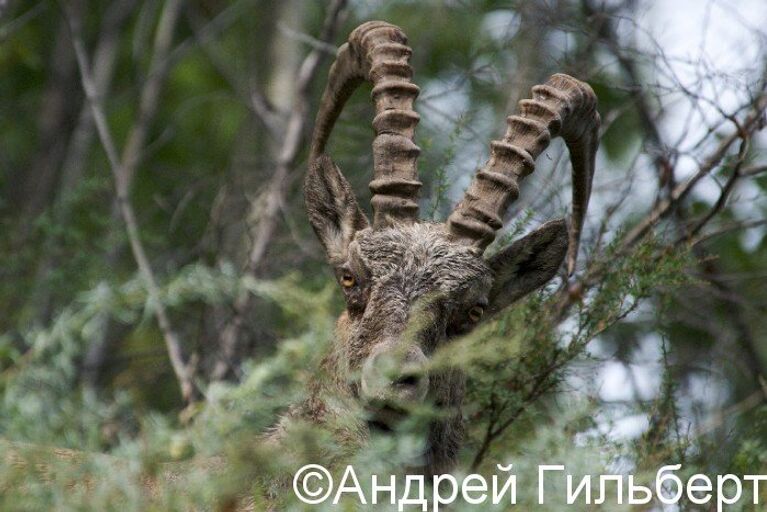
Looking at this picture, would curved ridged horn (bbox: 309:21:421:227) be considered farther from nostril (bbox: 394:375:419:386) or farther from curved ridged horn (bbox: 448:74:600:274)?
nostril (bbox: 394:375:419:386)

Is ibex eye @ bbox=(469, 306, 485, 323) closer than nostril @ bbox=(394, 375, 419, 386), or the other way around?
nostril @ bbox=(394, 375, 419, 386)

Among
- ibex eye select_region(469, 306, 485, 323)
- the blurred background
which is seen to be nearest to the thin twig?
the blurred background

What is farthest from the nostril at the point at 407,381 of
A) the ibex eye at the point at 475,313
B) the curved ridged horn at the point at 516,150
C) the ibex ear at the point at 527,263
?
the ibex ear at the point at 527,263

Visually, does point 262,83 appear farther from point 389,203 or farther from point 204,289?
point 204,289

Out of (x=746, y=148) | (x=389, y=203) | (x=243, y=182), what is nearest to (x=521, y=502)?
(x=389, y=203)

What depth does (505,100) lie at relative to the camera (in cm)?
1079

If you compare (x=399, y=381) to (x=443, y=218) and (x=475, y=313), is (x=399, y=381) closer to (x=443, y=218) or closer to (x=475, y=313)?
(x=475, y=313)

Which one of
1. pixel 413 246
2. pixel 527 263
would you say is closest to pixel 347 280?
pixel 413 246

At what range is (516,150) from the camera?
6559mm

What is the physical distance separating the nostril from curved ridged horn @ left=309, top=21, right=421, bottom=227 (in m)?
1.40

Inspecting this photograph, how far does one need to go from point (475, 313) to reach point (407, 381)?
1.21 m

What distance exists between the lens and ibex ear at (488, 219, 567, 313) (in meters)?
6.82

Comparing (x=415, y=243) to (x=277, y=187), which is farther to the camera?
(x=277, y=187)

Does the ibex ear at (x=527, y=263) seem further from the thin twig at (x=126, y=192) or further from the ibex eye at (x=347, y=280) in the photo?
the thin twig at (x=126, y=192)
